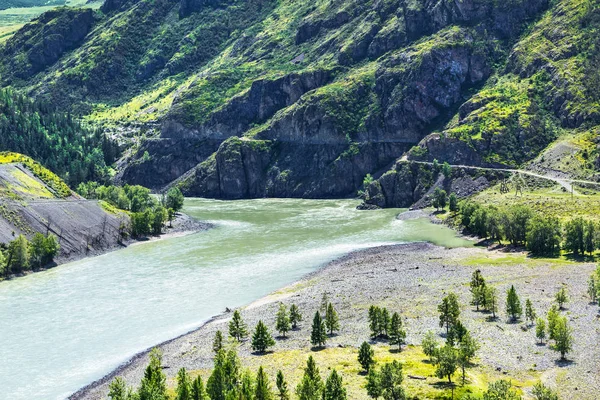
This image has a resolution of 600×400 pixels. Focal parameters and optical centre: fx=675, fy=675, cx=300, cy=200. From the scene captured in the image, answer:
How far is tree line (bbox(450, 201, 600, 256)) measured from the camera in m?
154

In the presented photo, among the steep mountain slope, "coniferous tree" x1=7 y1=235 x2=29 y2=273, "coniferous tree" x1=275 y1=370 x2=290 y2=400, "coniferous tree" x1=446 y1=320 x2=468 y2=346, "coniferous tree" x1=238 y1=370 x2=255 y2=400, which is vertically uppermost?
the steep mountain slope

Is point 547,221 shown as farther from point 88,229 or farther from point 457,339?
point 88,229

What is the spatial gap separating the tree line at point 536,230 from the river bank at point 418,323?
730 cm

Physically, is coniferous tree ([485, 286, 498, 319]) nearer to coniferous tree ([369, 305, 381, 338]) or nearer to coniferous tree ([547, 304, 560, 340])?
coniferous tree ([547, 304, 560, 340])

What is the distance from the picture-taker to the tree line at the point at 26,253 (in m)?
157

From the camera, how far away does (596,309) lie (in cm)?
11125

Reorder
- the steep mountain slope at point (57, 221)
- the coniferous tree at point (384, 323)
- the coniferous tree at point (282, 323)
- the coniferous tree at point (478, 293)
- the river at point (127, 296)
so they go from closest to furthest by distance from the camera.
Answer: the river at point (127, 296) → the coniferous tree at point (384, 323) → the coniferous tree at point (282, 323) → the coniferous tree at point (478, 293) → the steep mountain slope at point (57, 221)

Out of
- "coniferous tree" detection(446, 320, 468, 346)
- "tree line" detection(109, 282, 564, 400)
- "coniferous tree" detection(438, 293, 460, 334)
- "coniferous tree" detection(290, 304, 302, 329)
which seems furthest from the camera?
"coniferous tree" detection(290, 304, 302, 329)

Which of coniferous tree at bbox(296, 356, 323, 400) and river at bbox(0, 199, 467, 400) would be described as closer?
coniferous tree at bbox(296, 356, 323, 400)

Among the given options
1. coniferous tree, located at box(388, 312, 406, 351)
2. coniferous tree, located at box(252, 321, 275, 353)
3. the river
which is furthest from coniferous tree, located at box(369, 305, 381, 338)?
the river

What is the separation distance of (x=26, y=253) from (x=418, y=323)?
98053mm

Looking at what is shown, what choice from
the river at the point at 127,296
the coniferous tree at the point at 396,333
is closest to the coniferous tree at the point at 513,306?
the coniferous tree at the point at 396,333

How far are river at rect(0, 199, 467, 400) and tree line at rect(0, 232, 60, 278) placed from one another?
4500mm

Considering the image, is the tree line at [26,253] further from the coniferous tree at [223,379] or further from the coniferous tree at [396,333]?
the coniferous tree at [396,333]
